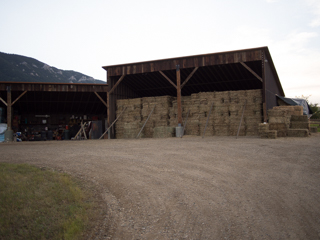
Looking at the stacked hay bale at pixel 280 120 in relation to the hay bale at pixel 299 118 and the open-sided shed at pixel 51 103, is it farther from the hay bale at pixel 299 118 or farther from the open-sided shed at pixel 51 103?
the open-sided shed at pixel 51 103

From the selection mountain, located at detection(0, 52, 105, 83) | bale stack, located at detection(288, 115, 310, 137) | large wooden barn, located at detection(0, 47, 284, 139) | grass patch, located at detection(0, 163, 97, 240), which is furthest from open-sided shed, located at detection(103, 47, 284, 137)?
mountain, located at detection(0, 52, 105, 83)

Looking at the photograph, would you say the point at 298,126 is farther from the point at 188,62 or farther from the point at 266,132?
the point at 188,62

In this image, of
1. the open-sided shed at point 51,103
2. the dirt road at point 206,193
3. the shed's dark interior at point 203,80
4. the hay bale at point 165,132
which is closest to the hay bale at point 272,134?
the dirt road at point 206,193

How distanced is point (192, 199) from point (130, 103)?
61.1ft

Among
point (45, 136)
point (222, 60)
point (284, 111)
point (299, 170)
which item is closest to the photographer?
point (299, 170)

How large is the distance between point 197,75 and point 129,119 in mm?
7085

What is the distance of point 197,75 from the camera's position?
→ 24047mm

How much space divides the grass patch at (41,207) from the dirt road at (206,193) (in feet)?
1.64

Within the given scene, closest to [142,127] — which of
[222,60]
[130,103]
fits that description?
[130,103]

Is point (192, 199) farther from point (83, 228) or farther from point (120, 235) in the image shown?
point (83, 228)

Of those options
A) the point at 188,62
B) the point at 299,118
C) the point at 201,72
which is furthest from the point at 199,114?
the point at 299,118

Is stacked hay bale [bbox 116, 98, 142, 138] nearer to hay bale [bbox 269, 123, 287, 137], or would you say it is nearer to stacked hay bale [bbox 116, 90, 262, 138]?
stacked hay bale [bbox 116, 90, 262, 138]

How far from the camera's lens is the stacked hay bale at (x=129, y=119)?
2298 centimetres

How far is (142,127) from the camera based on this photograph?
2152cm
